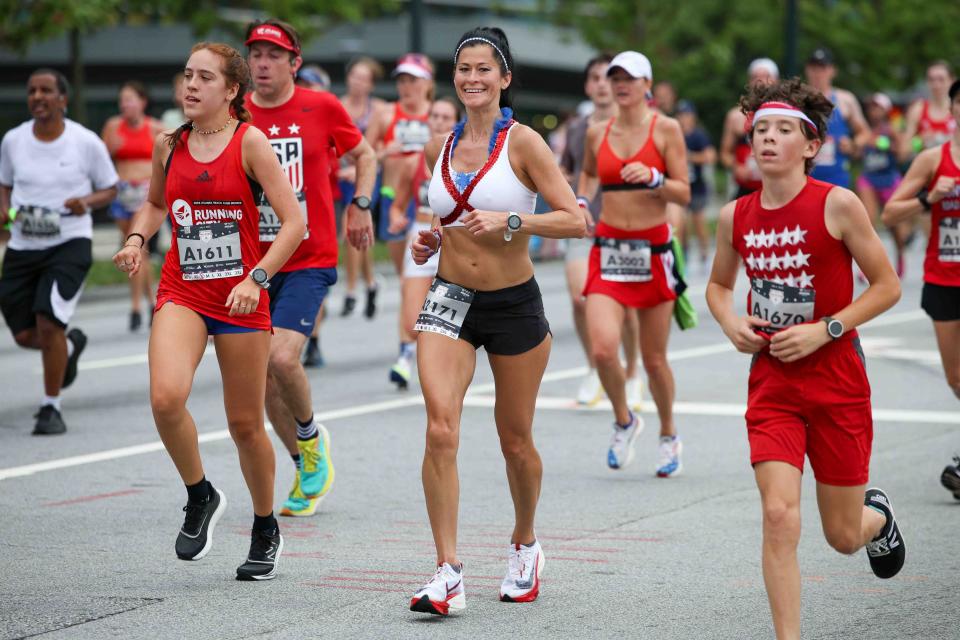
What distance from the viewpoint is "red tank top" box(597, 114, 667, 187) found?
9.27 metres

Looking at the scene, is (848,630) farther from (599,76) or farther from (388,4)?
(388,4)

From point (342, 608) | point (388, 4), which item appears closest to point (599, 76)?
point (342, 608)

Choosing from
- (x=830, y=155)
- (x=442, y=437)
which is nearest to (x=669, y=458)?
(x=442, y=437)

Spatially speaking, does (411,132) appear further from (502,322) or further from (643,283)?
(502,322)

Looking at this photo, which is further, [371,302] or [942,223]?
[371,302]

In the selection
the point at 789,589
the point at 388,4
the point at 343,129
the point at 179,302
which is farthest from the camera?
the point at 388,4

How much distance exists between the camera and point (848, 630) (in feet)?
18.5

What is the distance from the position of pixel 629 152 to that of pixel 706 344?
5.54 m

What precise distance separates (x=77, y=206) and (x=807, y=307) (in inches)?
240

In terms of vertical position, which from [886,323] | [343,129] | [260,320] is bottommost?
[886,323]

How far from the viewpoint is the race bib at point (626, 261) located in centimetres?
909

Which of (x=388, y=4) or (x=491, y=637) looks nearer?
(x=491, y=637)

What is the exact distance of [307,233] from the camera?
25.6 feet

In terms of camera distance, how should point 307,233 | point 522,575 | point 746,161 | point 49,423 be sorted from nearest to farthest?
point 522,575 → point 307,233 → point 49,423 → point 746,161
